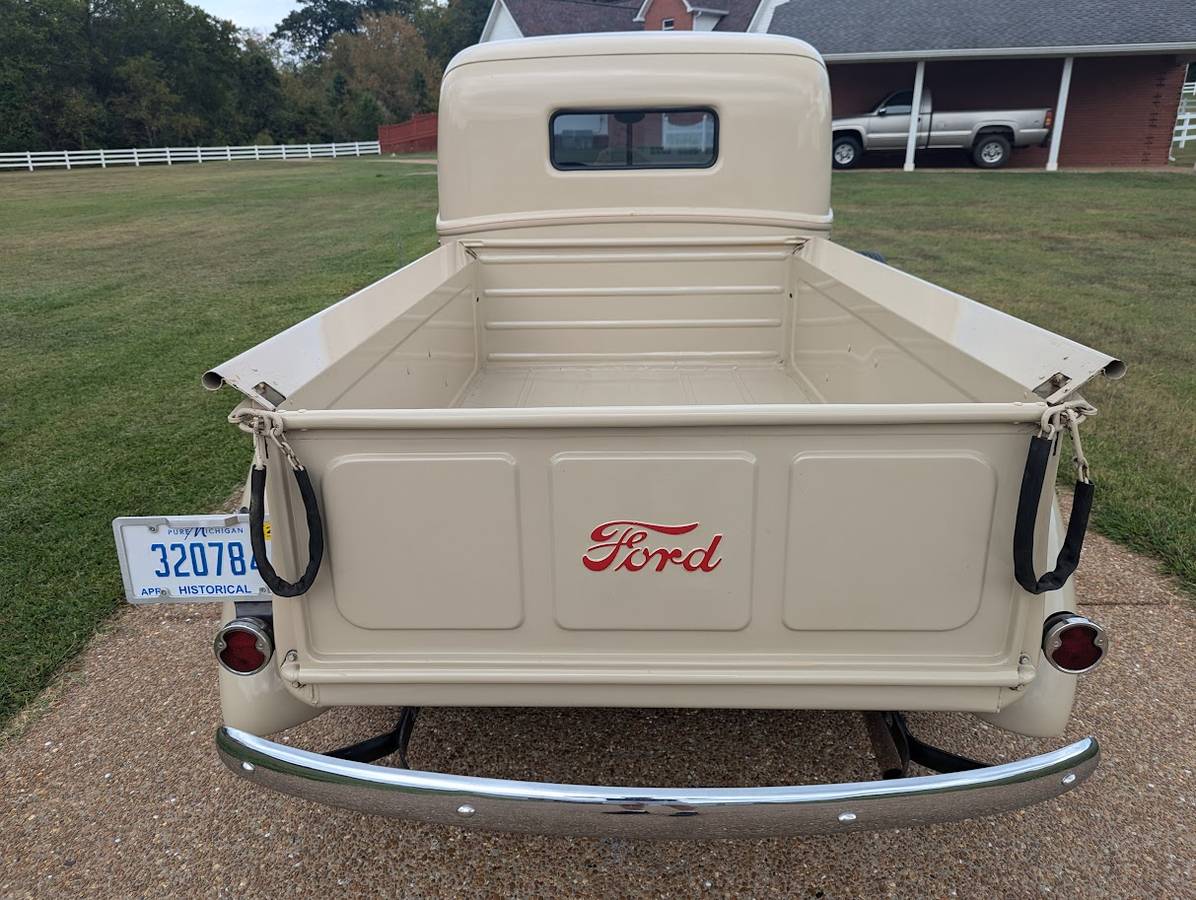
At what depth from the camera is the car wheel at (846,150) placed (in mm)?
21406

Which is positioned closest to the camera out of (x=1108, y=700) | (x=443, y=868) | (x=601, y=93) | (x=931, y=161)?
(x=443, y=868)

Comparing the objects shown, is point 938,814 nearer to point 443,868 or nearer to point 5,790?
point 443,868

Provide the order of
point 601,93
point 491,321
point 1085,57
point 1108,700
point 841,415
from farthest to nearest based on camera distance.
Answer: point 1085,57 → point 491,321 → point 601,93 → point 1108,700 → point 841,415

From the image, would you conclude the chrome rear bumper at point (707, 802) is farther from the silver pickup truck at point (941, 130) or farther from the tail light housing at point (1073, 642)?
the silver pickup truck at point (941, 130)

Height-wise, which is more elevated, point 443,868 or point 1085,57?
point 1085,57

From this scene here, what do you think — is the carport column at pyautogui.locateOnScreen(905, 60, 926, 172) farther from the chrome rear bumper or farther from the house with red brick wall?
the chrome rear bumper

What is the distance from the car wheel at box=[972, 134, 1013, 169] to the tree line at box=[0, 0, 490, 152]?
34954 mm

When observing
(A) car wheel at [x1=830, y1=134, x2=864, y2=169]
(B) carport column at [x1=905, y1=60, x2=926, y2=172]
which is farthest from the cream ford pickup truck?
(A) car wheel at [x1=830, y1=134, x2=864, y2=169]

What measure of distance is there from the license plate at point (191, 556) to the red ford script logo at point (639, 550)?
823 mm

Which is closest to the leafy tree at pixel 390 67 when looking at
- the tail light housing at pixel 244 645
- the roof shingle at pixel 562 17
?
the roof shingle at pixel 562 17

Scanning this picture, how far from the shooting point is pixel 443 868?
227cm

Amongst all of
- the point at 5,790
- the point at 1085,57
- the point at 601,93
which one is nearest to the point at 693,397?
the point at 601,93

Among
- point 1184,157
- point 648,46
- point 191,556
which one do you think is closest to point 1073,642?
point 191,556

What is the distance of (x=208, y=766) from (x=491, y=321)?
2.62 m
